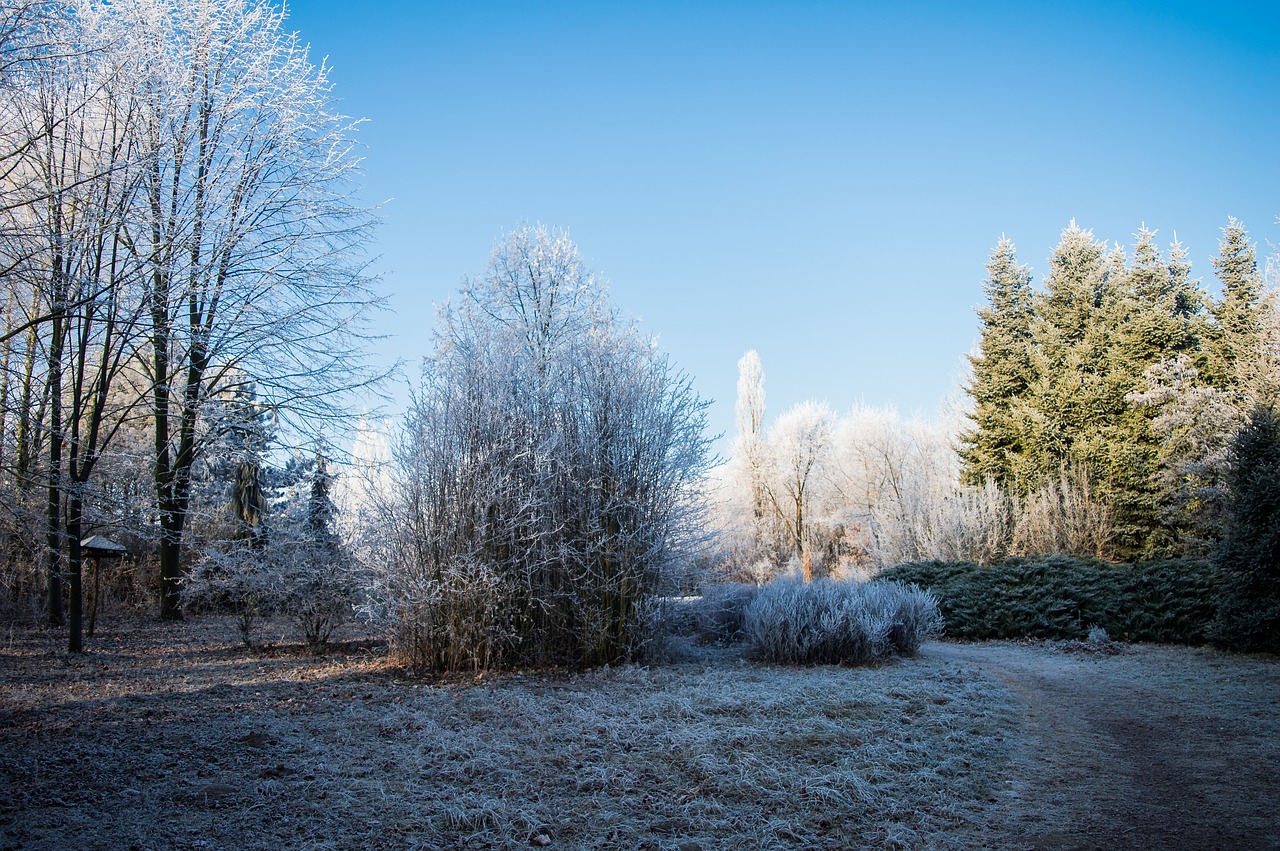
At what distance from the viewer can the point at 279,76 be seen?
11.8 meters

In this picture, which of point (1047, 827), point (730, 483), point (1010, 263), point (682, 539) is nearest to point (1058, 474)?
point (1010, 263)

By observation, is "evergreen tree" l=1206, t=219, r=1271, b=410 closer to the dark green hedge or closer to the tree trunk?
the dark green hedge

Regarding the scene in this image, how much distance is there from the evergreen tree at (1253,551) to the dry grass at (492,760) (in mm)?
4915

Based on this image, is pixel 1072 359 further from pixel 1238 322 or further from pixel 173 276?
pixel 173 276

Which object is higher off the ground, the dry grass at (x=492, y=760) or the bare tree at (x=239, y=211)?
the bare tree at (x=239, y=211)

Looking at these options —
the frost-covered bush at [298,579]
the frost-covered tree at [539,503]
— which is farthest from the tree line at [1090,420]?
the frost-covered bush at [298,579]

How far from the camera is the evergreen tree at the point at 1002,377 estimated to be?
71.0 feet

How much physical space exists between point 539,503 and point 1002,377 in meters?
19.8

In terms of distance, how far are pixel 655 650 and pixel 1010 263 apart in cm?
2173

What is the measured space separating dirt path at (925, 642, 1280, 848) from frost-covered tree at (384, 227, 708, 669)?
4.38 metres

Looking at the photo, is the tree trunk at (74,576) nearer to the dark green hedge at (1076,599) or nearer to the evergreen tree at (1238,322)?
the dark green hedge at (1076,599)

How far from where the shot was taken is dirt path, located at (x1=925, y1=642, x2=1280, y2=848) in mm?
3736

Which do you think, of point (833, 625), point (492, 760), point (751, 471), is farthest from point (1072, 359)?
point (492, 760)

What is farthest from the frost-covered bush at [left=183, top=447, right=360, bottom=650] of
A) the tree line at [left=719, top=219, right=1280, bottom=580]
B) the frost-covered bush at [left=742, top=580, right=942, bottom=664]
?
the tree line at [left=719, top=219, right=1280, bottom=580]
